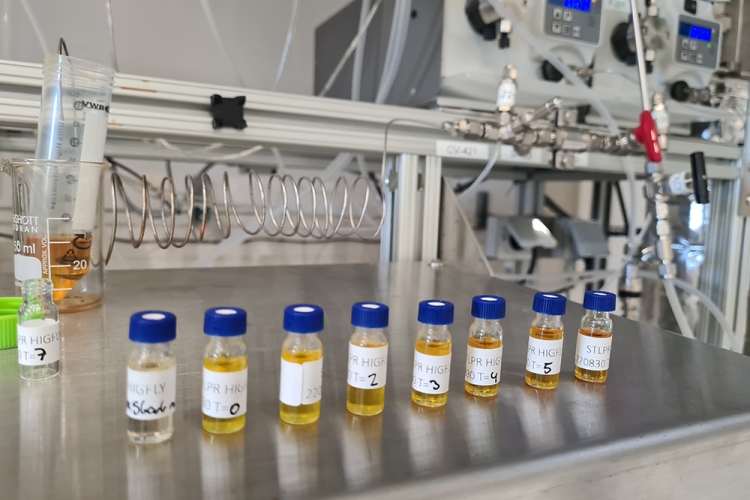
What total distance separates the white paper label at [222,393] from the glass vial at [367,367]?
98 mm

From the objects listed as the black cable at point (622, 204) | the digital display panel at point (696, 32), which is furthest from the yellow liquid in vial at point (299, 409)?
the black cable at point (622, 204)

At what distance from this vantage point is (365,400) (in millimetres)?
441

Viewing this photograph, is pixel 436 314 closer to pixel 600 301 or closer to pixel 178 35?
pixel 600 301

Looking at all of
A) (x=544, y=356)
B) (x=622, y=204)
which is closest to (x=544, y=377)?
(x=544, y=356)

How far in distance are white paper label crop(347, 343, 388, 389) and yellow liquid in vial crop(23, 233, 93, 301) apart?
1.51 feet

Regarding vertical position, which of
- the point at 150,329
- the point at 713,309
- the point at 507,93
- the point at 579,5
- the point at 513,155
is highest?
the point at 579,5

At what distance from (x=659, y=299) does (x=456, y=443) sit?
1582 millimetres

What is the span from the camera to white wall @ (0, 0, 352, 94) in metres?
1.44

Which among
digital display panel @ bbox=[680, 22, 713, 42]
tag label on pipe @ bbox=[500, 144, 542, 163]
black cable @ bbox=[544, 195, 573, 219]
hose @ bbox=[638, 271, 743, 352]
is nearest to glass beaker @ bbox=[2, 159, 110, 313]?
tag label on pipe @ bbox=[500, 144, 542, 163]

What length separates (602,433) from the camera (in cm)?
42

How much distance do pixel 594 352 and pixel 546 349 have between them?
6 cm

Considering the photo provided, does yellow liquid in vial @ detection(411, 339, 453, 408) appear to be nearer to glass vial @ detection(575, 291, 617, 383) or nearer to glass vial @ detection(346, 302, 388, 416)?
glass vial @ detection(346, 302, 388, 416)

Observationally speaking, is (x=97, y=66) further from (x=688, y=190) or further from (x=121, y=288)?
(x=688, y=190)

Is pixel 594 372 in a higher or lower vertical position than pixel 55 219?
lower
